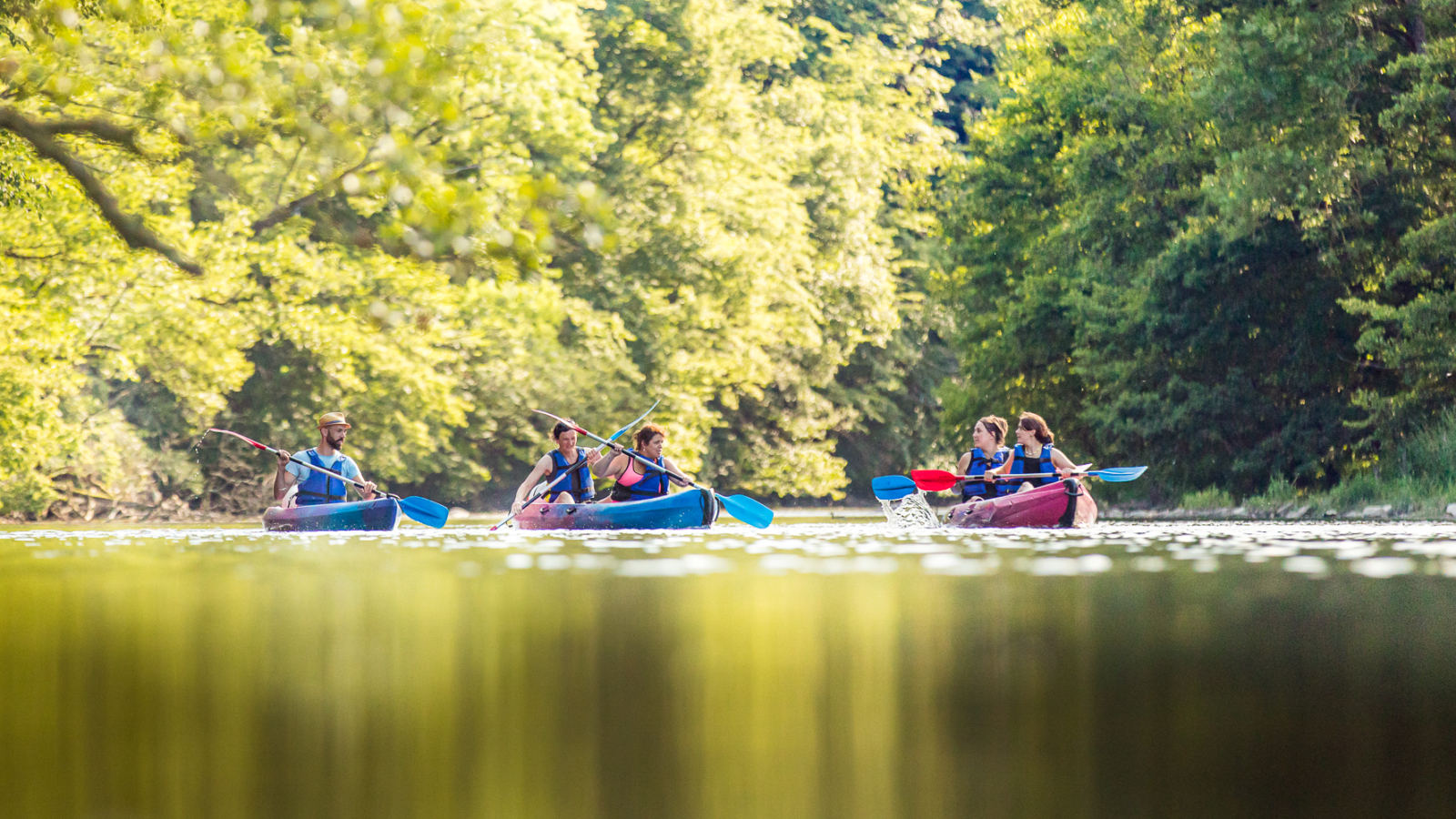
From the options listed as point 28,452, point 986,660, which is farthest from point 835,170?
point 986,660

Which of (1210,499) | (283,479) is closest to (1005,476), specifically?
(283,479)

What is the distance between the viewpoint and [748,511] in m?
19.7

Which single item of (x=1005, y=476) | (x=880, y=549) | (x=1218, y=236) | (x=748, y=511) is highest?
(x=1218, y=236)

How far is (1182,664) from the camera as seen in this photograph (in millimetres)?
5461

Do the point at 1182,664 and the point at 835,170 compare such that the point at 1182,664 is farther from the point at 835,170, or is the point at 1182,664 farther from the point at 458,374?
the point at 835,170

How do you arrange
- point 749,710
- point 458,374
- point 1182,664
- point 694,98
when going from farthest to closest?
1. point 694,98
2. point 458,374
3. point 1182,664
4. point 749,710

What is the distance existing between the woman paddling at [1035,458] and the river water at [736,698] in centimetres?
943

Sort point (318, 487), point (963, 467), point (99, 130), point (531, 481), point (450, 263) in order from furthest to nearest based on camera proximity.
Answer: point (963, 467) → point (531, 481) → point (318, 487) → point (99, 130) → point (450, 263)

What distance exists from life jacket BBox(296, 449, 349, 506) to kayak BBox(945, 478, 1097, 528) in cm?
630

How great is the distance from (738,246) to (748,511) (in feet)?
53.9

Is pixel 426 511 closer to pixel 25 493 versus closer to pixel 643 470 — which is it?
pixel 643 470

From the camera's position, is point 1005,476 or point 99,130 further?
point 1005,476

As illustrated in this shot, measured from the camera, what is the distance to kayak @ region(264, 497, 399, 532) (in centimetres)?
1897

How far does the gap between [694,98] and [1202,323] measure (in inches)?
530
